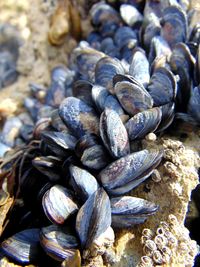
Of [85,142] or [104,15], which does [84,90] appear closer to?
[85,142]

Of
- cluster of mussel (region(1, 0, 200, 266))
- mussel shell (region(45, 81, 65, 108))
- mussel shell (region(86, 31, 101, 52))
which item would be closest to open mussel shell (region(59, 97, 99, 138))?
cluster of mussel (region(1, 0, 200, 266))

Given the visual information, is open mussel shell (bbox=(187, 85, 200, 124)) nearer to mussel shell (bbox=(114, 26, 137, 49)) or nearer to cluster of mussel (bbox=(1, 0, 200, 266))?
cluster of mussel (bbox=(1, 0, 200, 266))

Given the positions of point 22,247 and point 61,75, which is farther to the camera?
point 61,75

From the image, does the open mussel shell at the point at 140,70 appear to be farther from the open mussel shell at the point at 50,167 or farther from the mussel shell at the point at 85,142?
the open mussel shell at the point at 50,167

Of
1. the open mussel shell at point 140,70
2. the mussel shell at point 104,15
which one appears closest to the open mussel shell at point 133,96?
the open mussel shell at point 140,70

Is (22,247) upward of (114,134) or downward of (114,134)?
downward

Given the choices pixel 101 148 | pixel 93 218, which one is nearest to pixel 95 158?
pixel 101 148

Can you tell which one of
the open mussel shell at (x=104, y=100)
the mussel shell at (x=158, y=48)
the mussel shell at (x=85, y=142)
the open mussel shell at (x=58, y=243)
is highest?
the mussel shell at (x=158, y=48)
